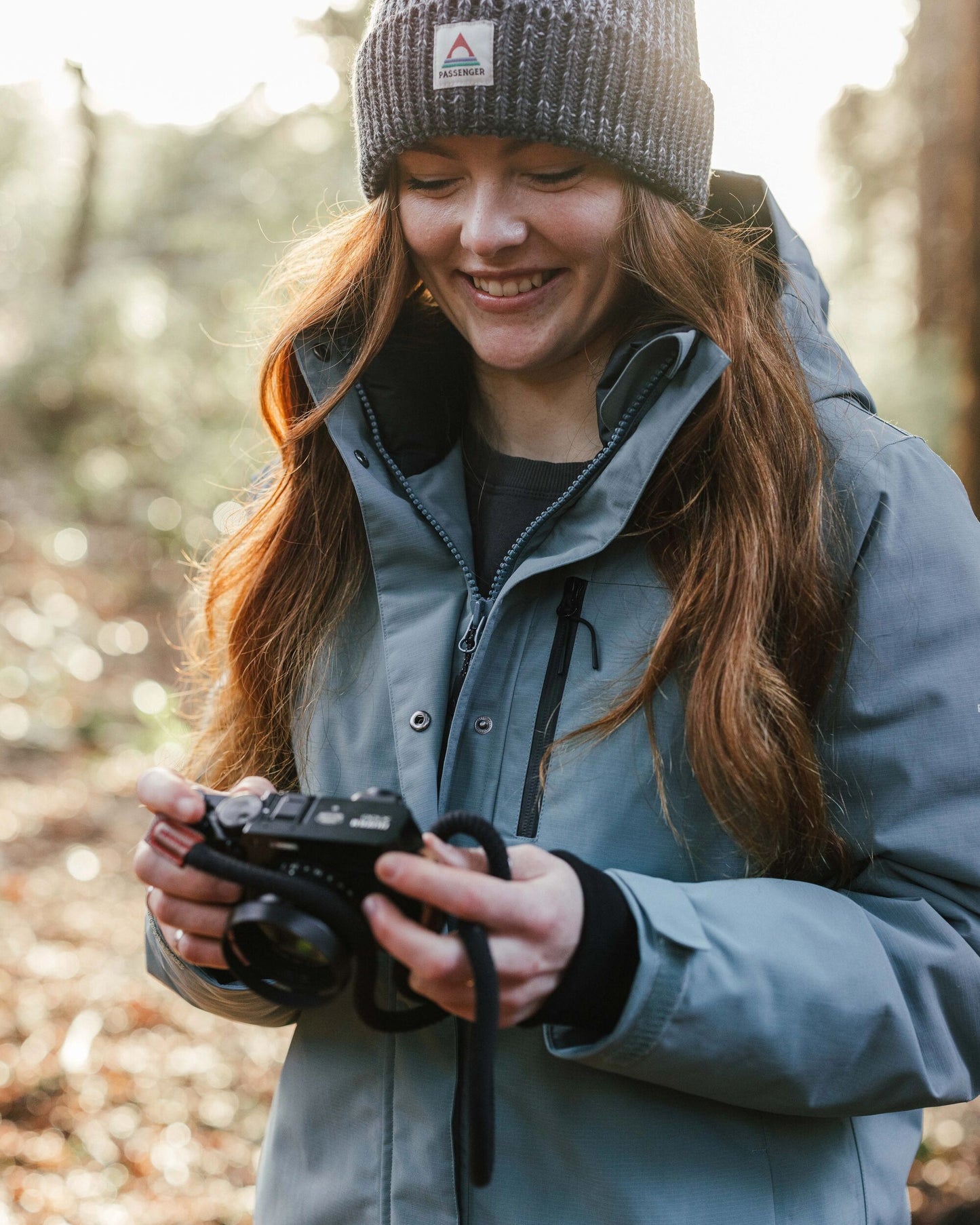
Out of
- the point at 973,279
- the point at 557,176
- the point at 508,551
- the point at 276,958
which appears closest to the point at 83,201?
the point at 973,279


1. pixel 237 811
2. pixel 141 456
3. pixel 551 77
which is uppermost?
pixel 551 77

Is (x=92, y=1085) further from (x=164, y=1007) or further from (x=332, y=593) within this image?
(x=332, y=593)

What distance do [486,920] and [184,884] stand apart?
44 centimetres

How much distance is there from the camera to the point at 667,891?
1.29 meters

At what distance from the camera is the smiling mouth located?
1.65m

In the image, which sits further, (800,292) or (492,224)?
(800,292)

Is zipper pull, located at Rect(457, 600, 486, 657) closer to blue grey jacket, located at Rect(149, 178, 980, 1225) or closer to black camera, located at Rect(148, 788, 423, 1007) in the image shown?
blue grey jacket, located at Rect(149, 178, 980, 1225)

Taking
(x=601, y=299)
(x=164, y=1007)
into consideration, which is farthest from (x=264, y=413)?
(x=164, y=1007)

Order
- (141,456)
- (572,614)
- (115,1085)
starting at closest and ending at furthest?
1. (572,614)
2. (115,1085)
3. (141,456)

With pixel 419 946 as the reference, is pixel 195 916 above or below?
below

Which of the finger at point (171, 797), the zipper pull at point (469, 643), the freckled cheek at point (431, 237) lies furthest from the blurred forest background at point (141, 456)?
the finger at point (171, 797)

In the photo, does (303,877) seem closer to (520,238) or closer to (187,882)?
(187,882)

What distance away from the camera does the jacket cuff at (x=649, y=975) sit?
1.23 m

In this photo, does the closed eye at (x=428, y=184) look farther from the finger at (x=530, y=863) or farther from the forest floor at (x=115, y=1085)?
the forest floor at (x=115, y=1085)
